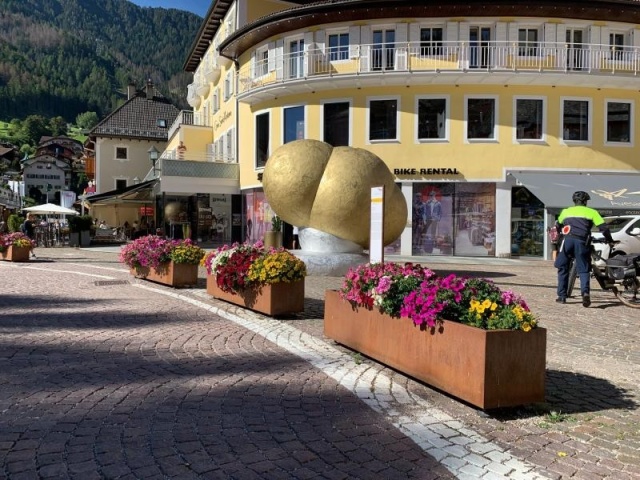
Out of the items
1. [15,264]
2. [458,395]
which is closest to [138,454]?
[458,395]

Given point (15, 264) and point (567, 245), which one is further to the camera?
point (15, 264)

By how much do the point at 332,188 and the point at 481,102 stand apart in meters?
13.8

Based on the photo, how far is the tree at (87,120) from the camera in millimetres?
181250

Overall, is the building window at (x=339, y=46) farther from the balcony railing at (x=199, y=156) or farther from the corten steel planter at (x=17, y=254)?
the corten steel planter at (x=17, y=254)

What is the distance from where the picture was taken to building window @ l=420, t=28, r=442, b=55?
24.9 m

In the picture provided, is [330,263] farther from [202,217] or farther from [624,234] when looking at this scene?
[202,217]

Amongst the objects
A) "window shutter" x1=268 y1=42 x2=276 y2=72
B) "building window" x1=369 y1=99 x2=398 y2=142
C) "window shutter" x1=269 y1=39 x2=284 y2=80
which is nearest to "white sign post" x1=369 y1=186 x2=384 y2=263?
"building window" x1=369 y1=99 x2=398 y2=142

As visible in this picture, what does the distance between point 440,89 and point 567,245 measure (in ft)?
52.2

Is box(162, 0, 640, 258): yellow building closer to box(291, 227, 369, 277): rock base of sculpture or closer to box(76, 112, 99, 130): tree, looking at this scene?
box(291, 227, 369, 277): rock base of sculpture

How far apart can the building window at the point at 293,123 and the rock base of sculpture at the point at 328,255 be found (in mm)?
12898

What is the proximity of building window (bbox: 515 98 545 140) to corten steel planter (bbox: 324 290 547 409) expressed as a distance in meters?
21.6

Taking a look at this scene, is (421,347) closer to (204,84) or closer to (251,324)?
(251,324)

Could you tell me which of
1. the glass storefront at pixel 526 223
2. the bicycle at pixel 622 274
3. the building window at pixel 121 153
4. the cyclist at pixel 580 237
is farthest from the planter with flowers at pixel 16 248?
the building window at pixel 121 153

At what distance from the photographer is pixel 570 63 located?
2448 cm
